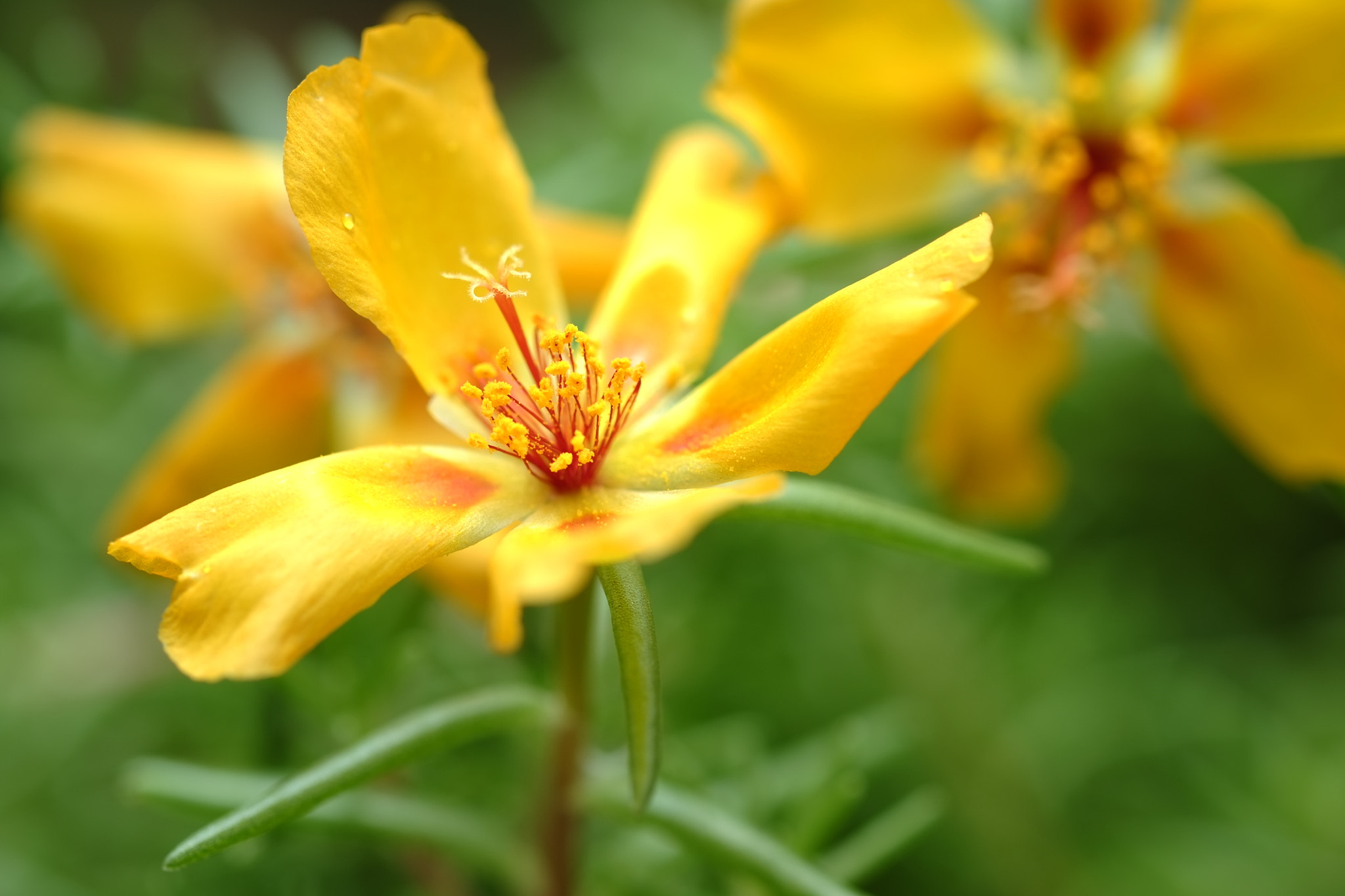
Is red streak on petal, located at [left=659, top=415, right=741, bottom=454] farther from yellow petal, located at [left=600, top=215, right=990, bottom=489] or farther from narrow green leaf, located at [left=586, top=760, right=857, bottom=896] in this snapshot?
narrow green leaf, located at [left=586, top=760, right=857, bottom=896]

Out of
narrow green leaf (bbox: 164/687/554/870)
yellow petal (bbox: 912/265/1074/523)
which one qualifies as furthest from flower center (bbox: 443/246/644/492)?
yellow petal (bbox: 912/265/1074/523)

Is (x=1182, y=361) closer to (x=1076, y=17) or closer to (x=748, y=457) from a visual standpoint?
(x=1076, y=17)

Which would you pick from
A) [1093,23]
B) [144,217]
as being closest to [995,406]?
[1093,23]

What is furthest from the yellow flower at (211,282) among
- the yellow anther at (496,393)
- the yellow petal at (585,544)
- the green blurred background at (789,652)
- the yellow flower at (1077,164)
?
the yellow petal at (585,544)

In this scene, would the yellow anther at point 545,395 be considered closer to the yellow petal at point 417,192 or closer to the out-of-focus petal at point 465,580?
the yellow petal at point 417,192

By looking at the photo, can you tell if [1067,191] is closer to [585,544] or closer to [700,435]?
[700,435]

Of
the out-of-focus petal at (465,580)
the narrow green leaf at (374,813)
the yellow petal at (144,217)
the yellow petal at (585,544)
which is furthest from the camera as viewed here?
the yellow petal at (144,217)
